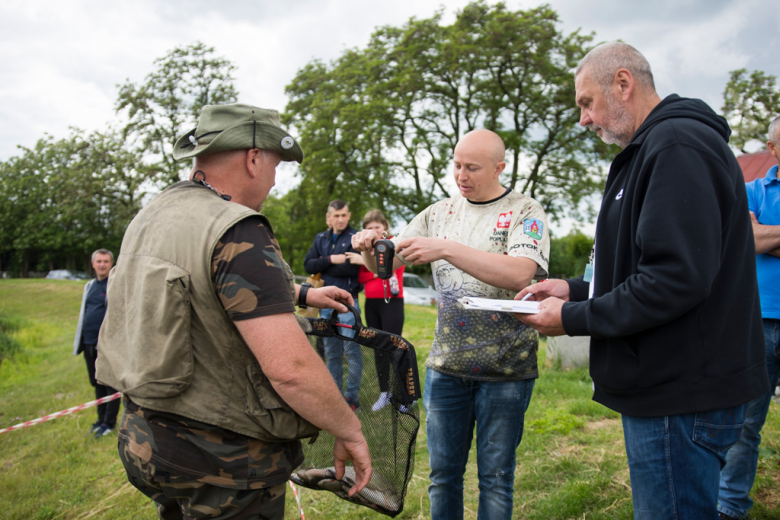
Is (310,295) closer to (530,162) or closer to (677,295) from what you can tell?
(677,295)

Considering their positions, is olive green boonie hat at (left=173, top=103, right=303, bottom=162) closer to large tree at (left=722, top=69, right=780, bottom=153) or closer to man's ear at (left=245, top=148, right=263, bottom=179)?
man's ear at (left=245, top=148, right=263, bottom=179)

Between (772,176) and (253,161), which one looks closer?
(253,161)

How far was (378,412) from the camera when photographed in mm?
A: 2184

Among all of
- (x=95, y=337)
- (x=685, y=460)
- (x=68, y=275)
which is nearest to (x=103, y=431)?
(x=95, y=337)

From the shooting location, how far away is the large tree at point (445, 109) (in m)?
18.7

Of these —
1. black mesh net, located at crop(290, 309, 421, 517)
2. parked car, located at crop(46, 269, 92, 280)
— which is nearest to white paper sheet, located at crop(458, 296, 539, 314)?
black mesh net, located at crop(290, 309, 421, 517)

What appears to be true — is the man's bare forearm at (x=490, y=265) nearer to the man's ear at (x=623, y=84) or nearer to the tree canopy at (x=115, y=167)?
the man's ear at (x=623, y=84)

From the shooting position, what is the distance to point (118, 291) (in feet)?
5.69

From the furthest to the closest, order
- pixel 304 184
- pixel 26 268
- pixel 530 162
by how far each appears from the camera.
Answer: pixel 26 268, pixel 304 184, pixel 530 162

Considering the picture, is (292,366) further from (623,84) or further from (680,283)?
(623,84)

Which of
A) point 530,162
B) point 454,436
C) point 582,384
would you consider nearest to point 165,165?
point 530,162

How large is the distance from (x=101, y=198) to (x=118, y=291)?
32.5 metres

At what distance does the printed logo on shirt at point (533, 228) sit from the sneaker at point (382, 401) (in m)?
1.03

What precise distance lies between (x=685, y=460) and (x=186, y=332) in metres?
1.68
